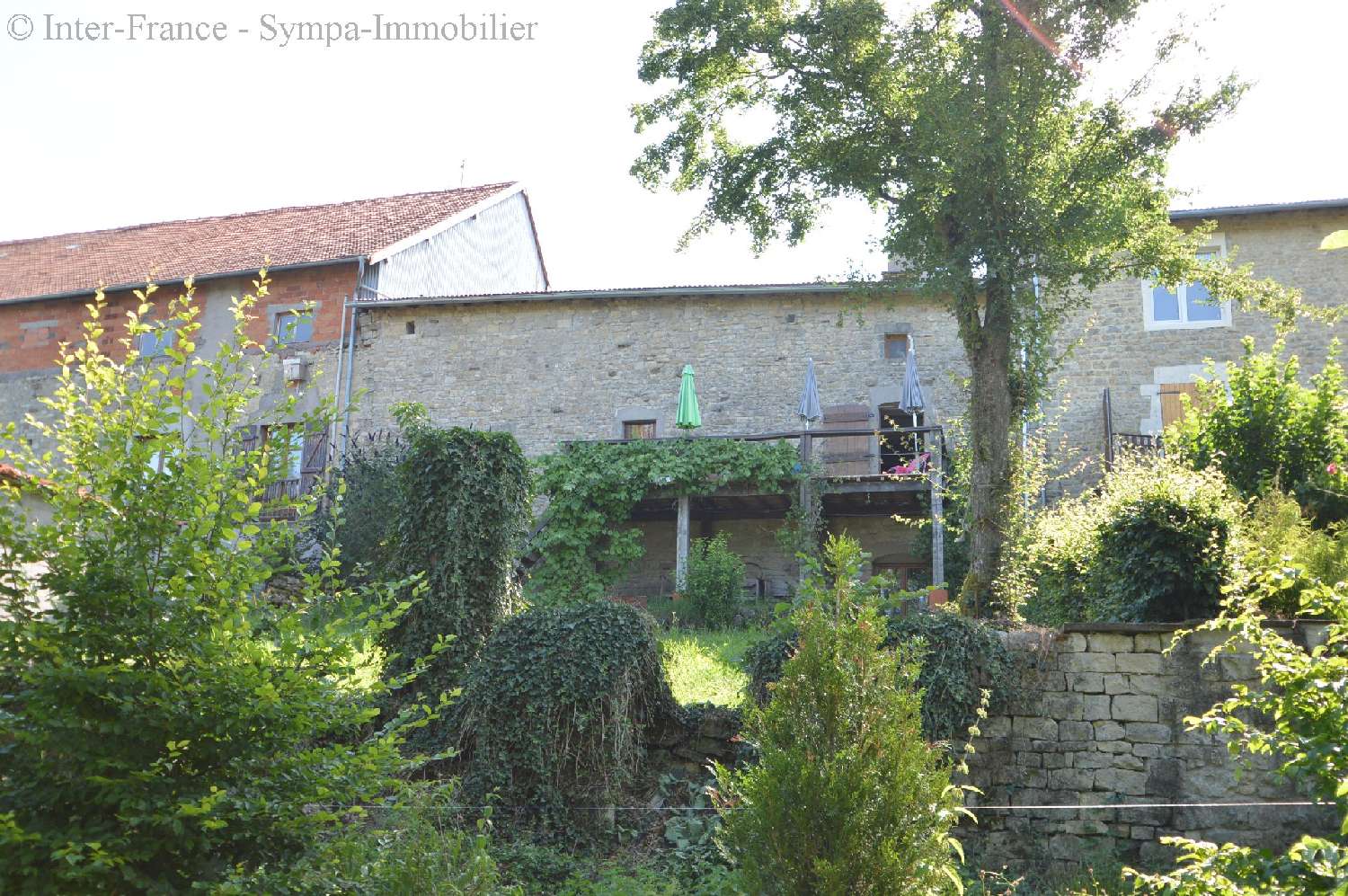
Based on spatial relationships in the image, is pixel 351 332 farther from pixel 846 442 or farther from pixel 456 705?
pixel 456 705

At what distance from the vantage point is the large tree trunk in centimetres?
1020

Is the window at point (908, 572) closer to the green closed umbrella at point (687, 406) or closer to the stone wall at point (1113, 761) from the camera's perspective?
the green closed umbrella at point (687, 406)

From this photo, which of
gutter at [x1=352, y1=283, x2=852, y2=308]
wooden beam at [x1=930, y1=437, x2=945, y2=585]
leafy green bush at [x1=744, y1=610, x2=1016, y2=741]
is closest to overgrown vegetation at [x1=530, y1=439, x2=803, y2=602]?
wooden beam at [x1=930, y1=437, x2=945, y2=585]

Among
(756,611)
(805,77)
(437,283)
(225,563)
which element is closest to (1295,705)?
(225,563)

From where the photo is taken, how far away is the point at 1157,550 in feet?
27.6

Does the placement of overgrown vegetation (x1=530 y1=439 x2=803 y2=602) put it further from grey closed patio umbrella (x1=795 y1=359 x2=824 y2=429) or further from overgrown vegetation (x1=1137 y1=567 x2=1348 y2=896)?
overgrown vegetation (x1=1137 y1=567 x2=1348 y2=896)

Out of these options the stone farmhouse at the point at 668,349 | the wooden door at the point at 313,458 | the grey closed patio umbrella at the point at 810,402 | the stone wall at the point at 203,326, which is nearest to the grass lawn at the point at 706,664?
the stone farmhouse at the point at 668,349

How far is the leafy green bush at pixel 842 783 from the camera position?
480 centimetres

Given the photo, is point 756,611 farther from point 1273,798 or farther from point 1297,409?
point 1273,798

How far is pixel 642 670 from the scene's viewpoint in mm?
8367

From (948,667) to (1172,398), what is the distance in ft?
33.1

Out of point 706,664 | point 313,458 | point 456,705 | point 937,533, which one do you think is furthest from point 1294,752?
point 313,458

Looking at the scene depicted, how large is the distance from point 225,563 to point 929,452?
12000 mm

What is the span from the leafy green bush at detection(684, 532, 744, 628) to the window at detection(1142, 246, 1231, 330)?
711 cm
